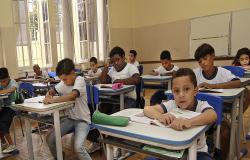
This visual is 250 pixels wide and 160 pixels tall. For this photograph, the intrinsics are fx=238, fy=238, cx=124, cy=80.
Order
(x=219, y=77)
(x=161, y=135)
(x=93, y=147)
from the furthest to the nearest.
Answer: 1. (x=93, y=147)
2. (x=219, y=77)
3. (x=161, y=135)

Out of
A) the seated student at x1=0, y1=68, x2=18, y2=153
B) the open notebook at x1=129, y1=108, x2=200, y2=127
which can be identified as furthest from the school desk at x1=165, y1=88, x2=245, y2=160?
the seated student at x1=0, y1=68, x2=18, y2=153

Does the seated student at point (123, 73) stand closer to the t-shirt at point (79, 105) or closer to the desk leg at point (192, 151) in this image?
the t-shirt at point (79, 105)

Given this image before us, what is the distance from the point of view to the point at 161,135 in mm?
1124

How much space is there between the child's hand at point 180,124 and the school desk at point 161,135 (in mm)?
18

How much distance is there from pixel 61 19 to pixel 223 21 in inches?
166

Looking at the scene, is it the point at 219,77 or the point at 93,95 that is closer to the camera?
the point at 219,77

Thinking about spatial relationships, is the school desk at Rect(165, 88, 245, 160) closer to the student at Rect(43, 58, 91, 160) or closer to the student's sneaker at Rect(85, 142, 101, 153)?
the student at Rect(43, 58, 91, 160)

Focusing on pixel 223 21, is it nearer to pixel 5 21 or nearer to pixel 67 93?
pixel 67 93

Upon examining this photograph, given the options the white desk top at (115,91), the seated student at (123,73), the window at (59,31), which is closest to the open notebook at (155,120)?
the white desk top at (115,91)

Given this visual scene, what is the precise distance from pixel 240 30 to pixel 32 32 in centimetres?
510

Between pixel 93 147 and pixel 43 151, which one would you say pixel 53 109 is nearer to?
pixel 93 147

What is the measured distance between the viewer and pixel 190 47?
6531mm

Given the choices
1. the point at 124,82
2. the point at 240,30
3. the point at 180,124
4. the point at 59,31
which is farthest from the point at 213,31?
the point at 180,124

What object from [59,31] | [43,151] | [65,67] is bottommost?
[43,151]
